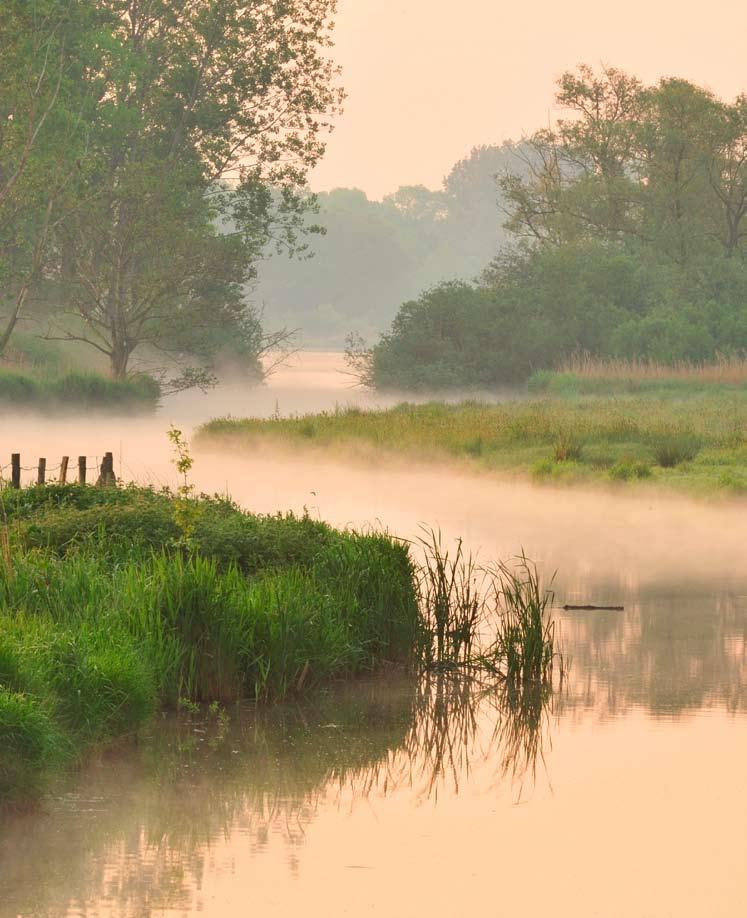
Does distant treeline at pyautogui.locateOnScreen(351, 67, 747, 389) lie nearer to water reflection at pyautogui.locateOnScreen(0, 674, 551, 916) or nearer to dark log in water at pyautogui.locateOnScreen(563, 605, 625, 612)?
dark log in water at pyautogui.locateOnScreen(563, 605, 625, 612)

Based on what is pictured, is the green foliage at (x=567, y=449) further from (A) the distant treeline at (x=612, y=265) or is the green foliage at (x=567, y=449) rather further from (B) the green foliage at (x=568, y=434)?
(A) the distant treeline at (x=612, y=265)

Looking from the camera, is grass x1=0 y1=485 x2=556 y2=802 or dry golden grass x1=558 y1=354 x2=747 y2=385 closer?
grass x1=0 y1=485 x2=556 y2=802

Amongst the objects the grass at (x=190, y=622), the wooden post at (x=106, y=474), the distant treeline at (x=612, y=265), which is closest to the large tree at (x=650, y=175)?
the distant treeline at (x=612, y=265)

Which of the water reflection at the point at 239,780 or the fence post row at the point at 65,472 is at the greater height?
the fence post row at the point at 65,472

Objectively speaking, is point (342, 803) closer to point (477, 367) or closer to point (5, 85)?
point (5, 85)

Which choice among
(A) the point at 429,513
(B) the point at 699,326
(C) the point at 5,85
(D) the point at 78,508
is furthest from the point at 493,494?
(B) the point at 699,326

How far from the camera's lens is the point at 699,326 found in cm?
6569

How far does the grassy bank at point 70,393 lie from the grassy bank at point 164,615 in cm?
4031

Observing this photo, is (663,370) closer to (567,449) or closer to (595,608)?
(567,449)

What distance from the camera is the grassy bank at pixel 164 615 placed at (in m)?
11.6

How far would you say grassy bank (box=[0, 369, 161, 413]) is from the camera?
57719mm

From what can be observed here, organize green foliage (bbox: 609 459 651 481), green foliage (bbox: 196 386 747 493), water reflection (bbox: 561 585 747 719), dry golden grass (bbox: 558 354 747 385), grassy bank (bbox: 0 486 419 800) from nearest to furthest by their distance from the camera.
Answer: grassy bank (bbox: 0 486 419 800) < water reflection (bbox: 561 585 747 719) < green foliage (bbox: 609 459 651 481) < green foliage (bbox: 196 386 747 493) < dry golden grass (bbox: 558 354 747 385)

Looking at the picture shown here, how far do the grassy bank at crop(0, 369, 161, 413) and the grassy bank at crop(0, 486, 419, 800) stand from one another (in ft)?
132

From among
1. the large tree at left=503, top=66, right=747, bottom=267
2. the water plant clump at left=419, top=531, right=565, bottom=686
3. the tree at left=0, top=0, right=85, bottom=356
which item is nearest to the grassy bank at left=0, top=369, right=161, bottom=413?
the tree at left=0, top=0, right=85, bottom=356
